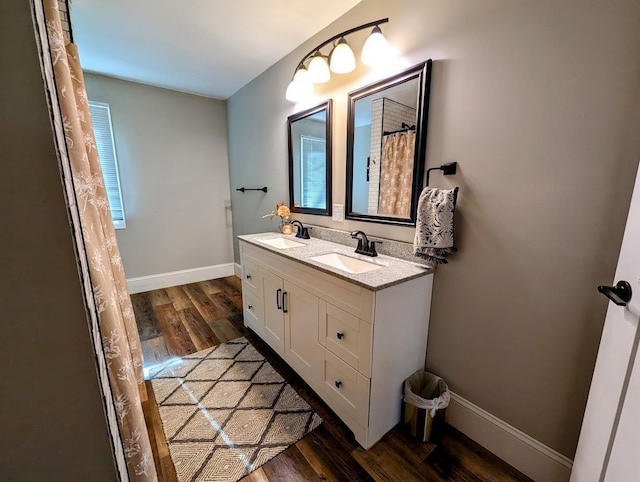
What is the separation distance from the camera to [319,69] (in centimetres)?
176

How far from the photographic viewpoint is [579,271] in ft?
3.27

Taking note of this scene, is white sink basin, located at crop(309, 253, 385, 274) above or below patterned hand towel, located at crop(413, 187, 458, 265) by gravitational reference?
below

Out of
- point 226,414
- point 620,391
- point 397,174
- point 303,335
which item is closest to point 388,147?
point 397,174

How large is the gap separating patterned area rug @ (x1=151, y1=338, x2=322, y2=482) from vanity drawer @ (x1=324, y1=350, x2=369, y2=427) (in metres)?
0.16

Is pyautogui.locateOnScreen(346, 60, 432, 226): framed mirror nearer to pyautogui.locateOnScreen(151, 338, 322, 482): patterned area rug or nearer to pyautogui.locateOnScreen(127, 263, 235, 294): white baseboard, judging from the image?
pyautogui.locateOnScreen(151, 338, 322, 482): patterned area rug

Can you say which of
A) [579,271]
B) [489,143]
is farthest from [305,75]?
[579,271]

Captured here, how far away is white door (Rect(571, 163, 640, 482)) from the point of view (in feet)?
2.18

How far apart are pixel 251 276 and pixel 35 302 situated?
170 cm

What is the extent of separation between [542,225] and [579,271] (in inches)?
8.2

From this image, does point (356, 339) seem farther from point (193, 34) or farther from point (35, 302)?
point (193, 34)

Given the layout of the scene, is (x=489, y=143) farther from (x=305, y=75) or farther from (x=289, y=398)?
(x=289, y=398)

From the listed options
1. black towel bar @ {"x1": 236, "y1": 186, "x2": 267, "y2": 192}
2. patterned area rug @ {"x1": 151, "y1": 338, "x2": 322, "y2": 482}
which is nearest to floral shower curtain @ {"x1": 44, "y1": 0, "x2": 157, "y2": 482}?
patterned area rug @ {"x1": 151, "y1": 338, "x2": 322, "y2": 482}

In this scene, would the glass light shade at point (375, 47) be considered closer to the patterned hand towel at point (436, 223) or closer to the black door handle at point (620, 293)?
the patterned hand towel at point (436, 223)

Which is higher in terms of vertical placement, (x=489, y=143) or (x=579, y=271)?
(x=489, y=143)
